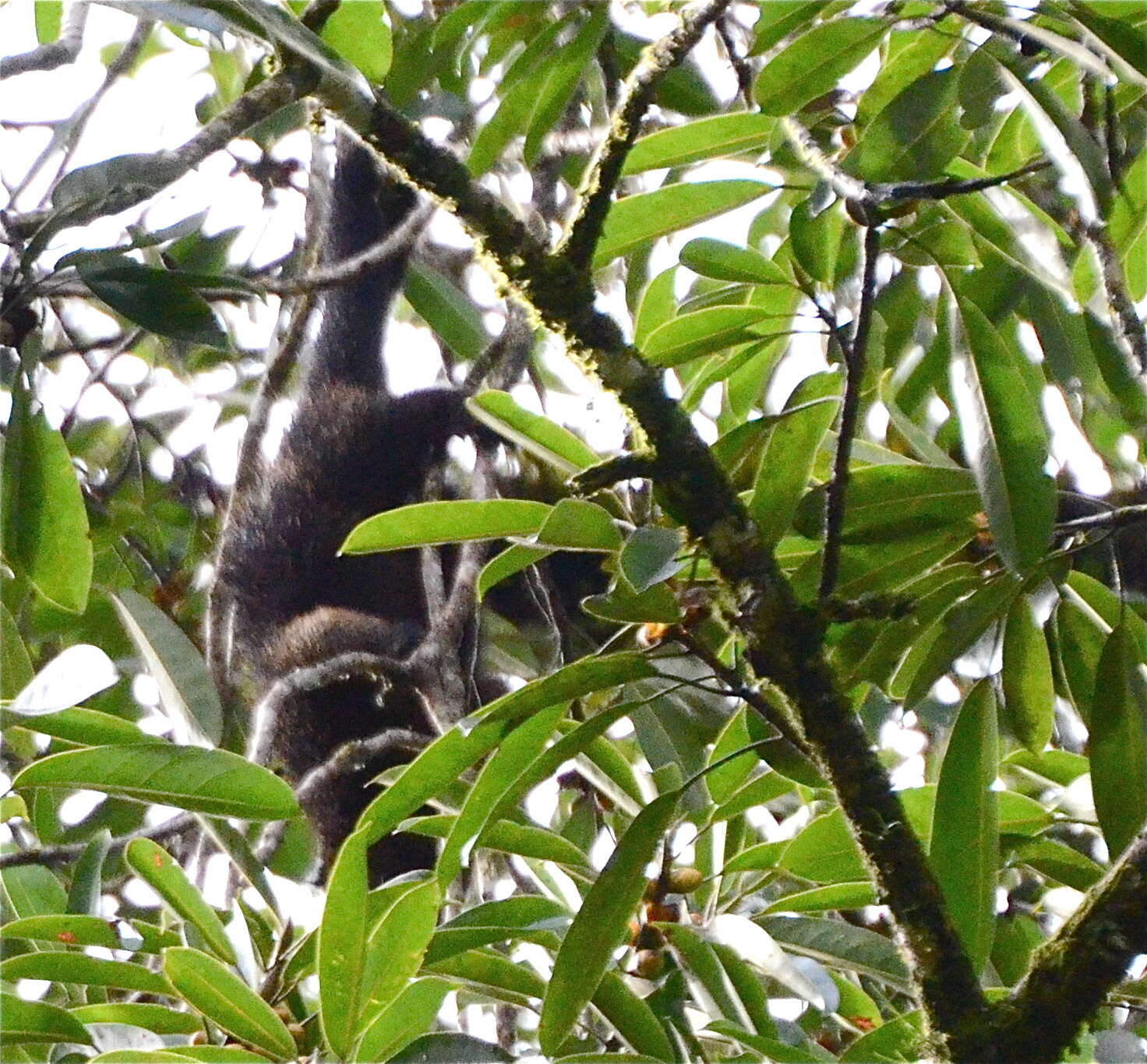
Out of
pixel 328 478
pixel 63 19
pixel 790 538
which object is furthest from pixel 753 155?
pixel 328 478

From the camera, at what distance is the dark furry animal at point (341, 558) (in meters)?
2.15

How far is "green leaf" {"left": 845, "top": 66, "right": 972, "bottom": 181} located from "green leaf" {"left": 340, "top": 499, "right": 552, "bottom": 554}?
318 mm

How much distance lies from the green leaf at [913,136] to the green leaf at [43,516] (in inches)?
24.8

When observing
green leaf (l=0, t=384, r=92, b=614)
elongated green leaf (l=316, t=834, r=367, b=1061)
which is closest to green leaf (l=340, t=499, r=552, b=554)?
elongated green leaf (l=316, t=834, r=367, b=1061)

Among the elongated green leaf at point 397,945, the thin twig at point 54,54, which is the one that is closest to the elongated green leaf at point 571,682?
the elongated green leaf at point 397,945

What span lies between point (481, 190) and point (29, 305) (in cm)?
38

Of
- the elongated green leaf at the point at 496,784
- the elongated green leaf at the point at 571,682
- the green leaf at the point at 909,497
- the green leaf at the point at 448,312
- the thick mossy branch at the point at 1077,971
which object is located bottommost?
the thick mossy branch at the point at 1077,971

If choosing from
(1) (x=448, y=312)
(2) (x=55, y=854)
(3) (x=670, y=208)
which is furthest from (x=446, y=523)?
(1) (x=448, y=312)

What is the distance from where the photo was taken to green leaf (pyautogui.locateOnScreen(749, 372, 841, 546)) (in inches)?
34.9

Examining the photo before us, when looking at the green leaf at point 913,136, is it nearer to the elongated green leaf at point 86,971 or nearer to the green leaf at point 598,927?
the green leaf at point 598,927

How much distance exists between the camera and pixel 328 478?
8.30 feet

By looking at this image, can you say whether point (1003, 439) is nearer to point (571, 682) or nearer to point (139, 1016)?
point (571, 682)

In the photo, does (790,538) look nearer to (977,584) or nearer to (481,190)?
(977,584)

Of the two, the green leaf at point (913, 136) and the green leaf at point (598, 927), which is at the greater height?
the green leaf at point (913, 136)
